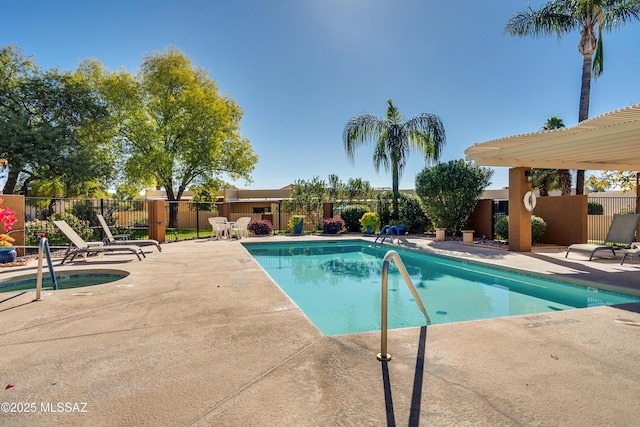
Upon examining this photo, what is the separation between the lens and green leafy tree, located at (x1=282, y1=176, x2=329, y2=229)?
19.9m

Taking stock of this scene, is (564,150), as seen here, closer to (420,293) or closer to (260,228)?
(420,293)

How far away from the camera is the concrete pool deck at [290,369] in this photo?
6.88 ft

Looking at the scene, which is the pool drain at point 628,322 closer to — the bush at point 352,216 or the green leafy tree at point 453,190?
the green leafy tree at point 453,190

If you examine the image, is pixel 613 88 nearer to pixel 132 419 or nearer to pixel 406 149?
pixel 406 149

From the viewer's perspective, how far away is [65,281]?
6.86m

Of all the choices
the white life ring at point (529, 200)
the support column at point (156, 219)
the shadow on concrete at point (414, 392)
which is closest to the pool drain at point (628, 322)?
the shadow on concrete at point (414, 392)

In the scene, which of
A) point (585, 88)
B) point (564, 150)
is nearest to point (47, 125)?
point (564, 150)

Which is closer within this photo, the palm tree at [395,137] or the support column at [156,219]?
the support column at [156,219]

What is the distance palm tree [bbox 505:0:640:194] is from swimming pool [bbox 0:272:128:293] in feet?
60.9

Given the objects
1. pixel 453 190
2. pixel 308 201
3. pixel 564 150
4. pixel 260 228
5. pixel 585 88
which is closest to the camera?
pixel 564 150

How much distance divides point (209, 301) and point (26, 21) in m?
13.1

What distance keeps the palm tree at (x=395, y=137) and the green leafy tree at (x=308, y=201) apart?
3541 millimetres

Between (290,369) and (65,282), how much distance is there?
255 inches

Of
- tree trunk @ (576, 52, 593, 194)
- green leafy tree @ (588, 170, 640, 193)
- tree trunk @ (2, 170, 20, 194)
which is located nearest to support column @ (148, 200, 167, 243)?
tree trunk @ (2, 170, 20, 194)
